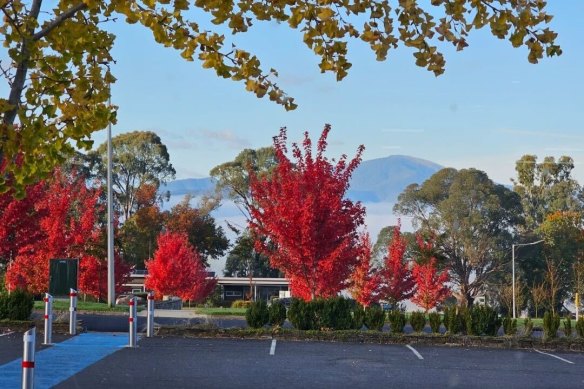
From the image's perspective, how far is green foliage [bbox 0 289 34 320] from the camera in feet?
77.3

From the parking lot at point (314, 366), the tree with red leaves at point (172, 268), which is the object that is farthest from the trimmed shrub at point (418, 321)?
the tree with red leaves at point (172, 268)

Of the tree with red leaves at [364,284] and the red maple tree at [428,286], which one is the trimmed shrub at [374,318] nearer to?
the tree with red leaves at [364,284]

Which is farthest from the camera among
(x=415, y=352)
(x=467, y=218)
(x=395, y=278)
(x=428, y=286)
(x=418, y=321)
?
(x=467, y=218)

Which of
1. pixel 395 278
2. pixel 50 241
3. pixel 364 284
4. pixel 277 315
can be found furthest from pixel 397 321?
pixel 395 278

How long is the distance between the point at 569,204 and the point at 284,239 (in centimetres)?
5844

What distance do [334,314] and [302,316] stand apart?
82 centimetres

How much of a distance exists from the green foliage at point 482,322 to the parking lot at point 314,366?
1.75 metres

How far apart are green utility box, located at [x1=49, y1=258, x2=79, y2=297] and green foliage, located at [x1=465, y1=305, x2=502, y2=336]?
38.8 ft

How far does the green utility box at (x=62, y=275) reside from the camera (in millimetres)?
28031

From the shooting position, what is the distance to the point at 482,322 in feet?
77.5

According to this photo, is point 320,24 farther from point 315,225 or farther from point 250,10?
point 315,225

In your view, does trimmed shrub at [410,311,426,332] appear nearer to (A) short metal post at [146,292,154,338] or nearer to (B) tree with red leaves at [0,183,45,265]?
(A) short metal post at [146,292,154,338]

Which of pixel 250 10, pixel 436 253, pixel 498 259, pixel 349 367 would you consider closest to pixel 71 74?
pixel 250 10

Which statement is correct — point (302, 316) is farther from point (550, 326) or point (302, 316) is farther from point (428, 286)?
point (428, 286)
